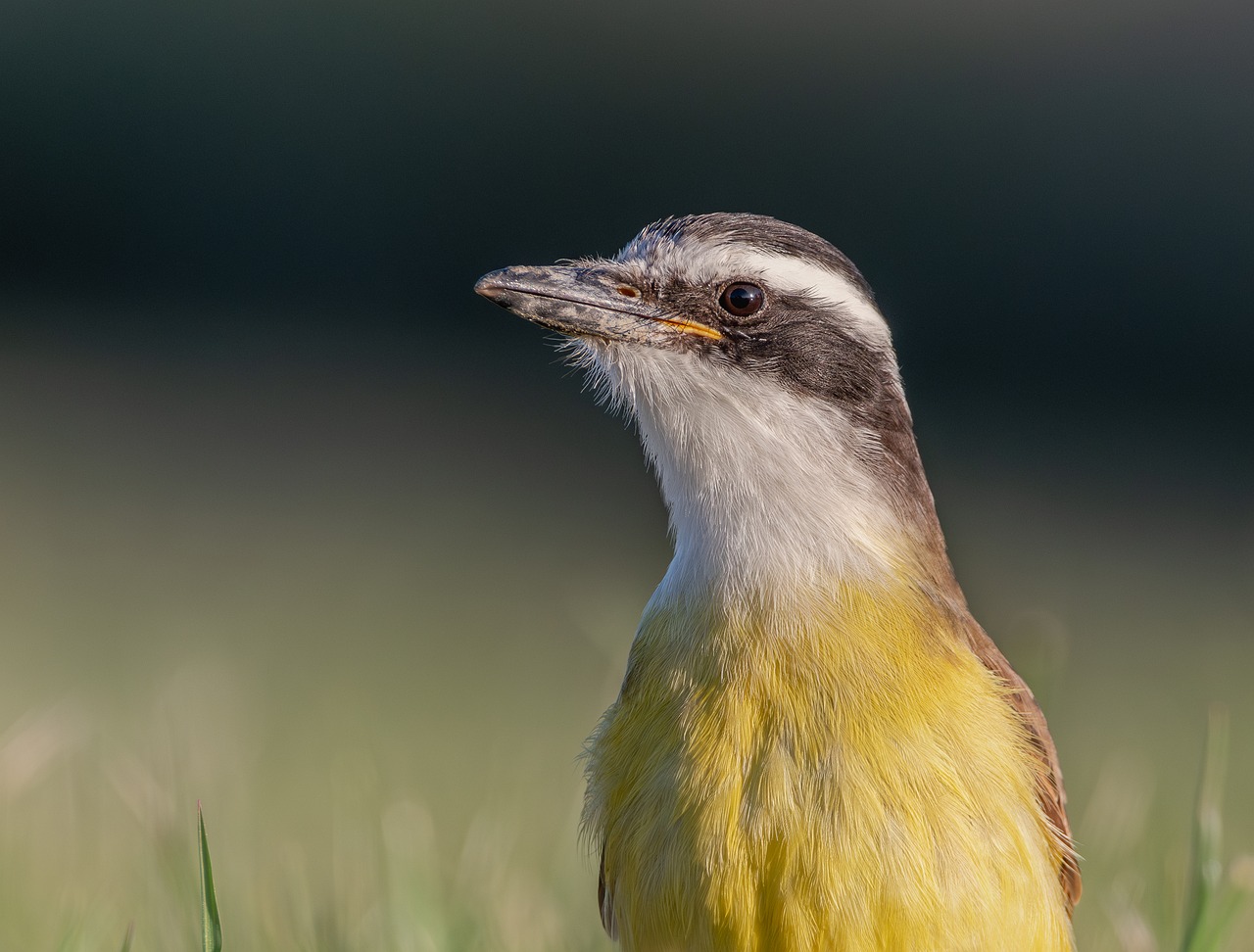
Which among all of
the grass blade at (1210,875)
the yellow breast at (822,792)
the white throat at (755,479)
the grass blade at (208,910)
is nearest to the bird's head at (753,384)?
the white throat at (755,479)

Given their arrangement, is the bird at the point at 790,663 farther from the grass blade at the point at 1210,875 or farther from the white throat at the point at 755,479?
the grass blade at the point at 1210,875

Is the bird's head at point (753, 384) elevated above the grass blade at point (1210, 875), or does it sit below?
above

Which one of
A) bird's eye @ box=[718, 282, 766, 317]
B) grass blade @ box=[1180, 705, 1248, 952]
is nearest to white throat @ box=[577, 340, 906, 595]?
bird's eye @ box=[718, 282, 766, 317]

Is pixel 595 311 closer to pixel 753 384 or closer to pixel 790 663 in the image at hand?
pixel 753 384

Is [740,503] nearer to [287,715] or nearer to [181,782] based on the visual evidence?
[181,782]

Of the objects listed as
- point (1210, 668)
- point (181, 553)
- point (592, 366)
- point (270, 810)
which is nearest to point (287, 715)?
point (270, 810)

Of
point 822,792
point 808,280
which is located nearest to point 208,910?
point 822,792
